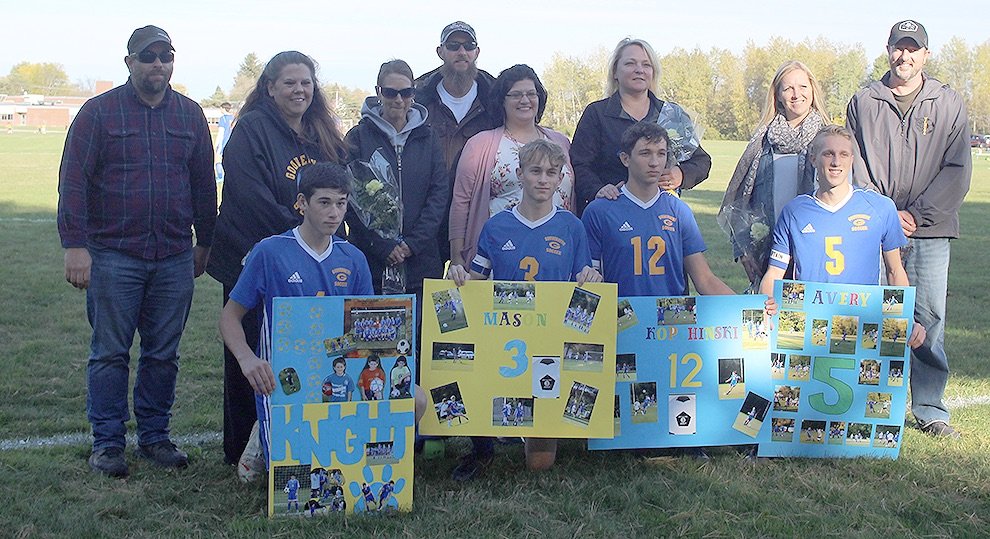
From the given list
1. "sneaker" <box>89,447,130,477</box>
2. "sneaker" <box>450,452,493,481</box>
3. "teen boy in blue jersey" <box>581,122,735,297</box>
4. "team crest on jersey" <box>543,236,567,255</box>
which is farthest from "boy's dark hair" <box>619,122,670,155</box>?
"sneaker" <box>89,447,130,477</box>

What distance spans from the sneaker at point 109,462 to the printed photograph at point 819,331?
3.57 metres

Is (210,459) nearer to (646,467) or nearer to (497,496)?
(497,496)

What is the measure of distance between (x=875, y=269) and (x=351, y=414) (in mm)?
2881

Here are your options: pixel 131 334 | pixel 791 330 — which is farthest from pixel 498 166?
pixel 131 334

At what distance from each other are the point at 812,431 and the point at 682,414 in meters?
0.70

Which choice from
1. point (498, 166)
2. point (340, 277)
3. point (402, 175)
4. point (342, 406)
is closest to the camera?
point (342, 406)

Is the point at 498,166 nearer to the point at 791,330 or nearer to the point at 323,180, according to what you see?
the point at 323,180

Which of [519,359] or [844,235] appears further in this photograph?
[844,235]

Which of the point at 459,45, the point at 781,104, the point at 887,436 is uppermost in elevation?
the point at 459,45

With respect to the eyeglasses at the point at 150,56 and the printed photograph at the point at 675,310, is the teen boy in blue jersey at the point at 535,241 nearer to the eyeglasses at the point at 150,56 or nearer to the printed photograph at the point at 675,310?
the printed photograph at the point at 675,310

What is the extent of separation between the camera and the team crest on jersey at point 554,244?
4.92 metres

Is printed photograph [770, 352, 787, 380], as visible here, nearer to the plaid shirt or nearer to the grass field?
the grass field

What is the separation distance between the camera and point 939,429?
18.8ft

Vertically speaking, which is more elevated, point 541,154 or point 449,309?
point 541,154
